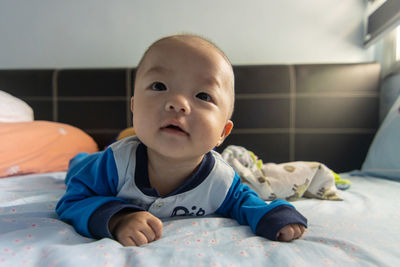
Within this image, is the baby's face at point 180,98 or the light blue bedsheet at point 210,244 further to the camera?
the baby's face at point 180,98

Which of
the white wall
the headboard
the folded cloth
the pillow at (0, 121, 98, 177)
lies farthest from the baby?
the white wall

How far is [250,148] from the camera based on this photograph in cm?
205

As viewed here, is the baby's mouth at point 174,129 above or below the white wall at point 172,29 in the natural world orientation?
below

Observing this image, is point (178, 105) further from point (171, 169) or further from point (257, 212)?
point (257, 212)

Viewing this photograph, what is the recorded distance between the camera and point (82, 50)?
7.81 feet

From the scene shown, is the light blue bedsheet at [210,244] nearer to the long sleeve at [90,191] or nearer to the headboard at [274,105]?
the long sleeve at [90,191]

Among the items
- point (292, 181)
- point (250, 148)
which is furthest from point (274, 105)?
point (292, 181)

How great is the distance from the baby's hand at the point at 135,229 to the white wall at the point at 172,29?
182 centimetres

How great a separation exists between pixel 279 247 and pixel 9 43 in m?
2.61

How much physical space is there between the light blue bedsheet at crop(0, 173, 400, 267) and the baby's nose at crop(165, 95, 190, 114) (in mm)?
292

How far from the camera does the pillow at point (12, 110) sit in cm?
176

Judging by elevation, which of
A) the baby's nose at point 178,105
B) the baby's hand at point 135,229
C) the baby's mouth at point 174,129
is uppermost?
the baby's nose at point 178,105

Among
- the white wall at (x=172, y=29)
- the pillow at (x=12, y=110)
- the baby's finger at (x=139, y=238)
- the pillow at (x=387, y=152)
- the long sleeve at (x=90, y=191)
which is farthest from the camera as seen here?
the white wall at (x=172, y=29)

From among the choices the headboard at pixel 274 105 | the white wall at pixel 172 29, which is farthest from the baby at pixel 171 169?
the white wall at pixel 172 29
